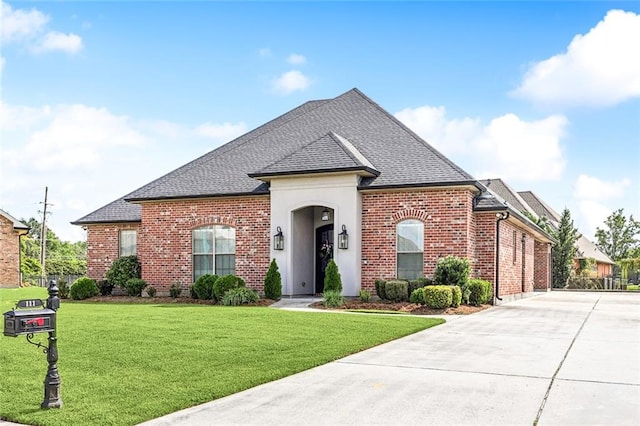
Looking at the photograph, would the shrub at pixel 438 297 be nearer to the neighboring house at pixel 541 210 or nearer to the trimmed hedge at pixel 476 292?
the trimmed hedge at pixel 476 292

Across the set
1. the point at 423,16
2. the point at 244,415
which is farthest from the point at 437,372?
the point at 423,16

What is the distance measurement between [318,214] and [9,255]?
76.7ft

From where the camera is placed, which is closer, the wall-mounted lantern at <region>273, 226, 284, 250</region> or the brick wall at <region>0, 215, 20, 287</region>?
the wall-mounted lantern at <region>273, 226, 284, 250</region>

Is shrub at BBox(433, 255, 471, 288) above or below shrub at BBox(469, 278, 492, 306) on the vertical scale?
above

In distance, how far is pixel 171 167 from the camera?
23750mm

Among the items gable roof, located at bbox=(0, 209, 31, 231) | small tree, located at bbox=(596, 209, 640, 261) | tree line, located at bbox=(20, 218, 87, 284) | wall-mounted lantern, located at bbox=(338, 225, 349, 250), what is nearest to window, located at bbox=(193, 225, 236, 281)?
wall-mounted lantern, located at bbox=(338, 225, 349, 250)

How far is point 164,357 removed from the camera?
8.14 m

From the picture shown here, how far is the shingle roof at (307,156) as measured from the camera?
59.6 ft

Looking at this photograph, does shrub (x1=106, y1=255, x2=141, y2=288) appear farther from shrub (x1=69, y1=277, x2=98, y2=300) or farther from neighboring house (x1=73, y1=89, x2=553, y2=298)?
shrub (x1=69, y1=277, x2=98, y2=300)

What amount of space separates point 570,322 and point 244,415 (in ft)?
34.7

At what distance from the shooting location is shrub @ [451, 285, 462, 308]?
15.7 m

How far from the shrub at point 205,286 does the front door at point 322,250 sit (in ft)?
12.3

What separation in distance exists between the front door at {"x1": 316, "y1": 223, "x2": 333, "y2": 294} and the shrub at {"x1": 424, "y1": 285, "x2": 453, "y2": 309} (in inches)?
216

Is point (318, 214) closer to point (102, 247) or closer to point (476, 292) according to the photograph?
point (476, 292)
